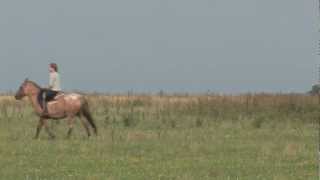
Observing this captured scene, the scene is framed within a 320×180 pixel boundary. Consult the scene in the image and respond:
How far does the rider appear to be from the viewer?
942 inches

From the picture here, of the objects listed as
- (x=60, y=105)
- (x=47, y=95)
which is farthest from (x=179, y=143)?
(x=47, y=95)

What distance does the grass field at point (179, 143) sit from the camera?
14672mm

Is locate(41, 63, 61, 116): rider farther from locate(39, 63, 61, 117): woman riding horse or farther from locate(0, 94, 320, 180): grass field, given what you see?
locate(0, 94, 320, 180): grass field

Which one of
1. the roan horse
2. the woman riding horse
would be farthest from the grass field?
the woman riding horse

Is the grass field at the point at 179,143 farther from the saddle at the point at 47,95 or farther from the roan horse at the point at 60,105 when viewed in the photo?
the saddle at the point at 47,95

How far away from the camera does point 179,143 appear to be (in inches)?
807

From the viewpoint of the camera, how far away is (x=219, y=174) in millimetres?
14359

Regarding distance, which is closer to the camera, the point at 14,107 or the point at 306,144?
the point at 306,144

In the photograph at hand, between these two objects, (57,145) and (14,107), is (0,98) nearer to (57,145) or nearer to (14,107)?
(14,107)

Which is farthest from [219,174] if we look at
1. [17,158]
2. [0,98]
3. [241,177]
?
[0,98]

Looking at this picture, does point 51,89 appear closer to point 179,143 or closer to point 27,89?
point 27,89

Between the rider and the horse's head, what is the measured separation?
0.29m

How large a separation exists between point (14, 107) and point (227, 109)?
9259 millimetres

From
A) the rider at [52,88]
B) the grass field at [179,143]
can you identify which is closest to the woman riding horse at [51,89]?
the rider at [52,88]
